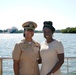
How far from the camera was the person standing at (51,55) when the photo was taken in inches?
141

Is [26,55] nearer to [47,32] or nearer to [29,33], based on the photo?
[29,33]

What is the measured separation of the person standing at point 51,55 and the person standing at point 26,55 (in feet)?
0.40

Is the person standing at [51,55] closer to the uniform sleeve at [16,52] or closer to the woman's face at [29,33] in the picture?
the woman's face at [29,33]

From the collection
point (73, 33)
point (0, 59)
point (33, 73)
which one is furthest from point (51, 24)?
point (73, 33)

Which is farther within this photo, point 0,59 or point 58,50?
point 0,59

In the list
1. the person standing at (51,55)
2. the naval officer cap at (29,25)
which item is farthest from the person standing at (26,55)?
the person standing at (51,55)

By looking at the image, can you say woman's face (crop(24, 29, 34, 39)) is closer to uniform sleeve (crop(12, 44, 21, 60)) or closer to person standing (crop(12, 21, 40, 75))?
person standing (crop(12, 21, 40, 75))

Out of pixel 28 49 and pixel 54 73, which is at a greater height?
pixel 28 49

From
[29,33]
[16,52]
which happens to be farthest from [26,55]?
[29,33]

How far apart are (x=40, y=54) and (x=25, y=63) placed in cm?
23

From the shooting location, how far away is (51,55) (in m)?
3.61

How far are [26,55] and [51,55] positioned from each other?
324mm

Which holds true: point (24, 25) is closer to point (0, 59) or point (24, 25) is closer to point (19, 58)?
point (19, 58)

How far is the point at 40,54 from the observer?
3.67m
